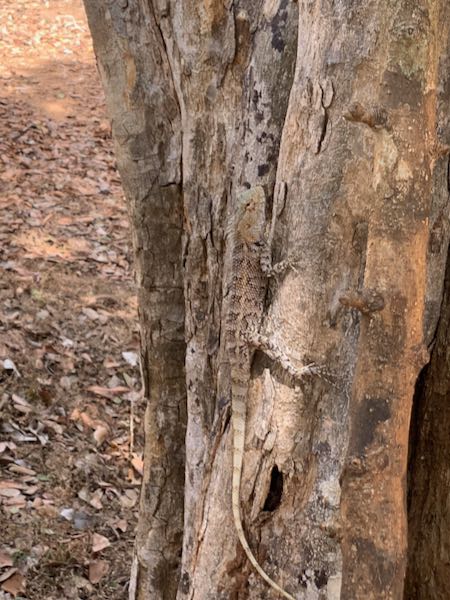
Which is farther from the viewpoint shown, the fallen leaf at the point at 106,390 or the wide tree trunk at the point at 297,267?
the fallen leaf at the point at 106,390

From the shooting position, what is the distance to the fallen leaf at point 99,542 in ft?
14.8

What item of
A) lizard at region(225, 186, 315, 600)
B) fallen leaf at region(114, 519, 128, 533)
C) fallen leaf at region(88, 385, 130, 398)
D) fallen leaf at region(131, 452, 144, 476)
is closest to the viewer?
lizard at region(225, 186, 315, 600)

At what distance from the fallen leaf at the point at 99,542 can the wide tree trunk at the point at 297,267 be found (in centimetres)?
111

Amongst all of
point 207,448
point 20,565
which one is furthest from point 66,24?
point 207,448

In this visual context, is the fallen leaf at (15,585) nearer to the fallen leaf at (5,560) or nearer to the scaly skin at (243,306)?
the fallen leaf at (5,560)

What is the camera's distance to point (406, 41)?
2.01 metres

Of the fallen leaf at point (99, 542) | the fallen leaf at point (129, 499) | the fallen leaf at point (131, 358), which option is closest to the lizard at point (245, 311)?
the fallen leaf at point (99, 542)

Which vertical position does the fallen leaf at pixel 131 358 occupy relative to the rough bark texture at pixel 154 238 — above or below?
below

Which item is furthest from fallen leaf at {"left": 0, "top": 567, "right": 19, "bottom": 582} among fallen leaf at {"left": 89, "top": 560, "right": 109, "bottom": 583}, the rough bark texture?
the rough bark texture

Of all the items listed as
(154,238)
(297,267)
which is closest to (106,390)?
(154,238)

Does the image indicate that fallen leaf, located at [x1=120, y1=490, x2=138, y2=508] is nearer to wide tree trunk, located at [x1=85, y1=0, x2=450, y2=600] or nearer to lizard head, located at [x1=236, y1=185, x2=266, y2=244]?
wide tree trunk, located at [x1=85, y1=0, x2=450, y2=600]

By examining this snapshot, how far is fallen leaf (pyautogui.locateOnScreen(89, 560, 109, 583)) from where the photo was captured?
432 cm

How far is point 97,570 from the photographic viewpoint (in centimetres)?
437

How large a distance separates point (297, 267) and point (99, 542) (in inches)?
113
